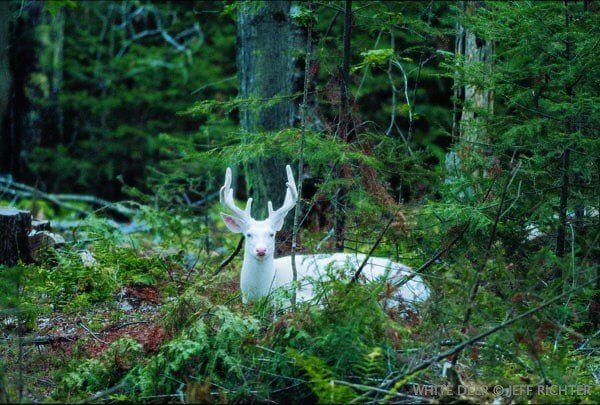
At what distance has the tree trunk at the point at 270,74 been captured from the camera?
8.51 m

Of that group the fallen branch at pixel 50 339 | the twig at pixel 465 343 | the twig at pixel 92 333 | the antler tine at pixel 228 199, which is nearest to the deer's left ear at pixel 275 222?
the antler tine at pixel 228 199

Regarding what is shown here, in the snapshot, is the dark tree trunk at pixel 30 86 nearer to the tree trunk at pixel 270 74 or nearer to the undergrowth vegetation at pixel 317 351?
the tree trunk at pixel 270 74

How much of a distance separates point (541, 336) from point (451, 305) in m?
0.55

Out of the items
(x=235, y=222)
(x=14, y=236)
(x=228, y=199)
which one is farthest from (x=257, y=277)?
(x=14, y=236)

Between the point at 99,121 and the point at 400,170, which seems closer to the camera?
the point at 400,170

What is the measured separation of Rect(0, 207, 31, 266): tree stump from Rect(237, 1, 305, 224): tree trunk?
95.8 inches

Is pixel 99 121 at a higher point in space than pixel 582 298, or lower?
higher

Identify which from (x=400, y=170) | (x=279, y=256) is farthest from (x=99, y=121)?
(x=400, y=170)

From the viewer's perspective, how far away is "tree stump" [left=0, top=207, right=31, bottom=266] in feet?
24.4

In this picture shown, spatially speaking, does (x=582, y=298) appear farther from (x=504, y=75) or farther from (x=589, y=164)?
(x=504, y=75)

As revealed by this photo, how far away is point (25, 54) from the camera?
15.2 metres

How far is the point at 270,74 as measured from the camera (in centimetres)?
857

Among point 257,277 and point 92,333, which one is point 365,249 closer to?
point 257,277

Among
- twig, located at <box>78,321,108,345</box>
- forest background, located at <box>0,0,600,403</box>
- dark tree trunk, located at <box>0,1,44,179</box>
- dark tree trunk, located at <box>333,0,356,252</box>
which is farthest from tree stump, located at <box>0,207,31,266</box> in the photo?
dark tree trunk, located at <box>0,1,44,179</box>
